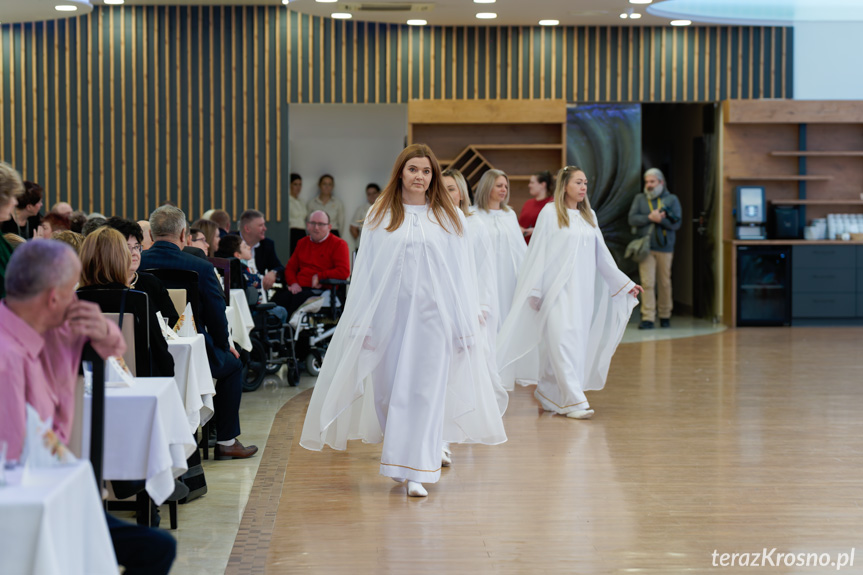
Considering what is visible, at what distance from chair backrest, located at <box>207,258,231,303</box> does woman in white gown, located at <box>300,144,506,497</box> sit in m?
1.66

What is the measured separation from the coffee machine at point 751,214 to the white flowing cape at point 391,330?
7884 mm

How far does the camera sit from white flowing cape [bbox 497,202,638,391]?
6883 millimetres

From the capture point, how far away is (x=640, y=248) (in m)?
12.3

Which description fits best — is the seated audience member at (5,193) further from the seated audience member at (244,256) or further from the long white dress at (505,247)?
the long white dress at (505,247)

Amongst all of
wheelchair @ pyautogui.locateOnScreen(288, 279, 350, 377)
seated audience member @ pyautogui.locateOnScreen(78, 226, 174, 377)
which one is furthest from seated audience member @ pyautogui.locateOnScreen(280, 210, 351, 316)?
seated audience member @ pyautogui.locateOnScreen(78, 226, 174, 377)

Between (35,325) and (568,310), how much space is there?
4697 millimetres

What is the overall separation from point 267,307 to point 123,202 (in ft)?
16.1

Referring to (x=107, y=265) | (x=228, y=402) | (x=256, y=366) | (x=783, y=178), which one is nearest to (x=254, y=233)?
(x=256, y=366)

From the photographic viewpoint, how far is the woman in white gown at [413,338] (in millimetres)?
4816

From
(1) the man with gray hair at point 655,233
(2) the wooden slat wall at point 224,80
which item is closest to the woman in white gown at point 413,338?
(2) the wooden slat wall at point 224,80

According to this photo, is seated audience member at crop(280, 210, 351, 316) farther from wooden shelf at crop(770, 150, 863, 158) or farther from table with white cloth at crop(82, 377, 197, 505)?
wooden shelf at crop(770, 150, 863, 158)

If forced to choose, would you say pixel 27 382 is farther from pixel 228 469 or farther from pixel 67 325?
pixel 228 469

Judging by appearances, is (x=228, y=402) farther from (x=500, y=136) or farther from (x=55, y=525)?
(x=500, y=136)

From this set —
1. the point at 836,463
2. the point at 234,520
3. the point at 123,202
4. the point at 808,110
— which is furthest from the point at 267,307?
the point at 808,110
